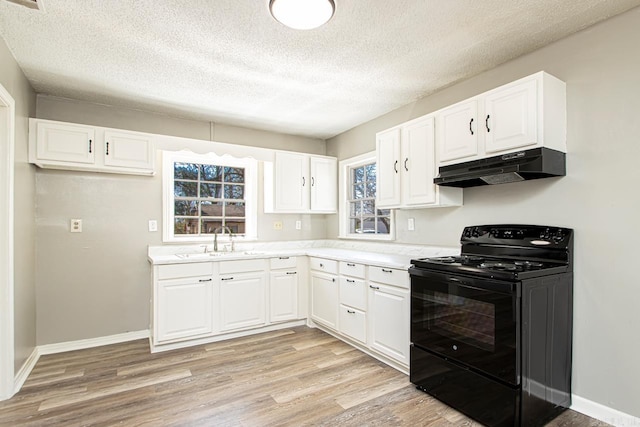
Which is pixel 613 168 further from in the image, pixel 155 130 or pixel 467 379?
pixel 155 130

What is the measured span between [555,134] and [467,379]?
1.64 metres

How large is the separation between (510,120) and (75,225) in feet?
12.6

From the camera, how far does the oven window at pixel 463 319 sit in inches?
78.3

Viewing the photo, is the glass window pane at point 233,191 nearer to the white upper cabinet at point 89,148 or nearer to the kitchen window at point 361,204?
the white upper cabinet at point 89,148

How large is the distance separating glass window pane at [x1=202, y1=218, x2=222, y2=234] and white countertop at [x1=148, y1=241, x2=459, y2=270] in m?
0.27

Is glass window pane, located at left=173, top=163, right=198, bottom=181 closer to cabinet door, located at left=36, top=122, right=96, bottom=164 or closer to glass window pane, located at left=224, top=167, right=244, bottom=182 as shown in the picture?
glass window pane, located at left=224, top=167, right=244, bottom=182

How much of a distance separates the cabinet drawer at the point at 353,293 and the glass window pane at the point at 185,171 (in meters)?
2.14

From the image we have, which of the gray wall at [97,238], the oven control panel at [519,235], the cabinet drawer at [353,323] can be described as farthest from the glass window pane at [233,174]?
the oven control panel at [519,235]

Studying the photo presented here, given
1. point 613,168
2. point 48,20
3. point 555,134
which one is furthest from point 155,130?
point 613,168

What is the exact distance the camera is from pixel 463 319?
215cm

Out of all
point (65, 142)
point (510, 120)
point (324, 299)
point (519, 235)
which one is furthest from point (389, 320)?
point (65, 142)

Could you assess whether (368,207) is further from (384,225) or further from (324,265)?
(324,265)

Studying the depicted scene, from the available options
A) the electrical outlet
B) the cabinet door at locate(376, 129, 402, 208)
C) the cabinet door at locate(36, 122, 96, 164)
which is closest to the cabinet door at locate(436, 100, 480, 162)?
the cabinet door at locate(376, 129, 402, 208)

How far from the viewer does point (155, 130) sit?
3.71 meters
